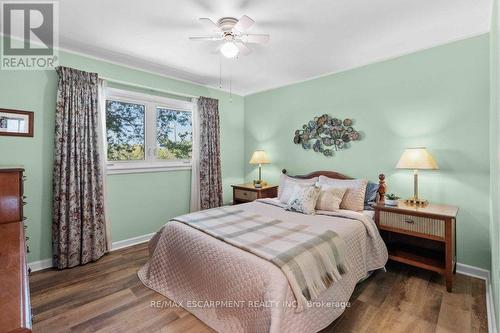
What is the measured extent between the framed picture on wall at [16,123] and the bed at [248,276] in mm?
1790

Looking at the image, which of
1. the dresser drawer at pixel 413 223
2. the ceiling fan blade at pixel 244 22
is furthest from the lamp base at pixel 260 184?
the ceiling fan blade at pixel 244 22

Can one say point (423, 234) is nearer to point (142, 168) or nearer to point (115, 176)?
point (142, 168)

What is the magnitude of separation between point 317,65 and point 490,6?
5.40 ft

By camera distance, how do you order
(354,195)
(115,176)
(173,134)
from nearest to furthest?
1. (354,195)
2. (115,176)
3. (173,134)

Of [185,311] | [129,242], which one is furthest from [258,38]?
[129,242]

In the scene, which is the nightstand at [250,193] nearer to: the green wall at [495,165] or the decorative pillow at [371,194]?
the decorative pillow at [371,194]

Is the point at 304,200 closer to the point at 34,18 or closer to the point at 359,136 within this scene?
the point at 359,136

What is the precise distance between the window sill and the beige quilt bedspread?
4.16 ft

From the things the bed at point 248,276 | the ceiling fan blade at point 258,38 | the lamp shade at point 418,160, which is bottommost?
the bed at point 248,276

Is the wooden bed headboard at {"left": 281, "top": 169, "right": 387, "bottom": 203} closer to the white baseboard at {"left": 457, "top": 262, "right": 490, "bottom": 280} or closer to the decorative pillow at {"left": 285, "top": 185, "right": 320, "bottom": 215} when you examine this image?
the decorative pillow at {"left": 285, "top": 185, "right": 320, "bottom": 215}

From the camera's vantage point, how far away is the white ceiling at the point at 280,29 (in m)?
2.00

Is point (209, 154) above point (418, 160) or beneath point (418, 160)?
above

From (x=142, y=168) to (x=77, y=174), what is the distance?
81cm

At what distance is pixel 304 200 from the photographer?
2.78 meters
